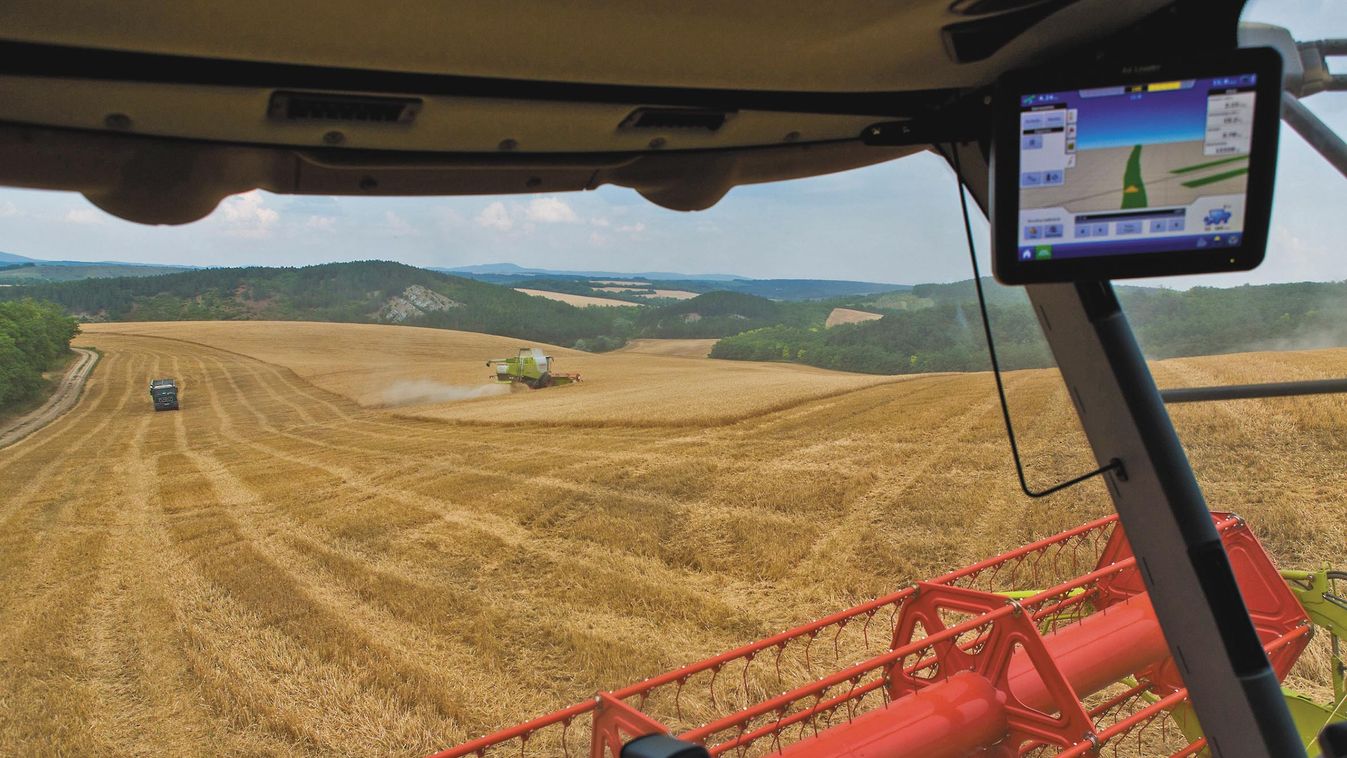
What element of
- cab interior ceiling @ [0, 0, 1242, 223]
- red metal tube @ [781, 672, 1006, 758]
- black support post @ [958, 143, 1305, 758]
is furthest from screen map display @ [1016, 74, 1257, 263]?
red metal tube @ [781, 672, 1006, 758]

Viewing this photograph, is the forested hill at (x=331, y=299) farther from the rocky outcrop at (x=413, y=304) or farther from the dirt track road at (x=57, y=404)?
the dirt track road at (x=57, y=404)

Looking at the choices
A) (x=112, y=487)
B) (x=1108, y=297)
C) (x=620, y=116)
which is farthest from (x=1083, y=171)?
(x=112, y=487)

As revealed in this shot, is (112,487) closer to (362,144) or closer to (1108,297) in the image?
(362,144)

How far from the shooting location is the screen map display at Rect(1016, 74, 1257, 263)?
32.2 inches

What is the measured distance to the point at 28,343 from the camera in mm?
2852

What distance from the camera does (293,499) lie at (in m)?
3.73

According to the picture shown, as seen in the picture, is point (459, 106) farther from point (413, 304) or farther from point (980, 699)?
point (413, 304)

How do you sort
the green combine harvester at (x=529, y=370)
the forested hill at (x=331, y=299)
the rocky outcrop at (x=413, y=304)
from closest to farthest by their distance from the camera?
the forested hill at (x=331, y=299), the rocky outcrop at (x=413, y=304), the green combine harvester at (x=529, y=370)

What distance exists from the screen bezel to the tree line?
3128mm

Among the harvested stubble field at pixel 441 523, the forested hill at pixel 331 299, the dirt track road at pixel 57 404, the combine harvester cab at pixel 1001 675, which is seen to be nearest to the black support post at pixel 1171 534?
the combine harvester cab at pixel 1001 675

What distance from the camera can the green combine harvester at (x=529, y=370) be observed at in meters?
6.66

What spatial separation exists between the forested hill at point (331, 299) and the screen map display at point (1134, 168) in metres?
3.10

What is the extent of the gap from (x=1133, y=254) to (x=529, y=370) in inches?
243

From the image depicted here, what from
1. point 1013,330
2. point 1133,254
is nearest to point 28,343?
point 1133,254
